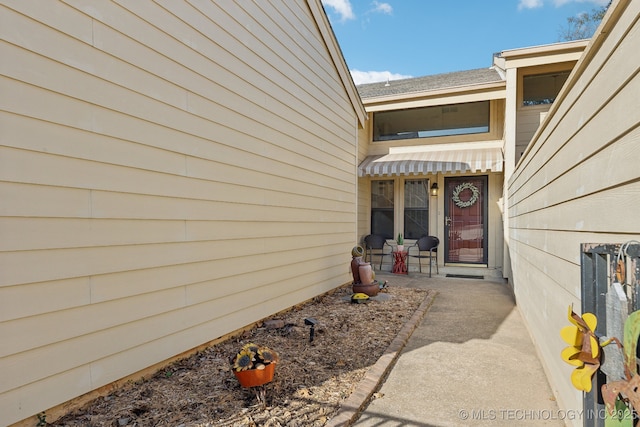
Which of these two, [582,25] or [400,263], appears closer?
[400,263]

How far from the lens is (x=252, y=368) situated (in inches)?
93.9

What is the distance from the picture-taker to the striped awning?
7539mm

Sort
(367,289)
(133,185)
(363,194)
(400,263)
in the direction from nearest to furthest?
1. (133,185)
2. (367,289)
3. (400,263)
4. (363,194)

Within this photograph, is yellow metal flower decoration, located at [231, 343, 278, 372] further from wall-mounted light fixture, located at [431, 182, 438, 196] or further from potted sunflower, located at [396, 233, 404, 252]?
wall-mounted light fixture, located at [431, 182, 438, 196]

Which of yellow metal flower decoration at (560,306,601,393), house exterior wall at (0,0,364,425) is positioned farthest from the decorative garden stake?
house exterior wall at (0,0,364,425)

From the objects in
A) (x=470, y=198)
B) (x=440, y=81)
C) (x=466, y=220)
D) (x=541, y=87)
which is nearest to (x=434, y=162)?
(x=470, y=198)

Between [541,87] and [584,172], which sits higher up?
[541,87]

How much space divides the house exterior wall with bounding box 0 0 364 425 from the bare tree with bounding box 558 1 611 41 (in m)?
17.5

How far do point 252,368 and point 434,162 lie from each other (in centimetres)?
Result: 671

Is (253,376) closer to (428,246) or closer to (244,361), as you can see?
(244,361)

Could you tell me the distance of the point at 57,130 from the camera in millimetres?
2156

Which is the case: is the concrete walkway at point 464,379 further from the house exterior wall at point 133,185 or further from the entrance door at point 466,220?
the entrance door at point 466,220

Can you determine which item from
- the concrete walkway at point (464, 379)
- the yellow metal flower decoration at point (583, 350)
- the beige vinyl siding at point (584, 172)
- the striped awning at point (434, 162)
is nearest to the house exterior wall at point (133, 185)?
the concrete walkway at point (464, 379)

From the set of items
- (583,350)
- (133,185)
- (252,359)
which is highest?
(133,185)
